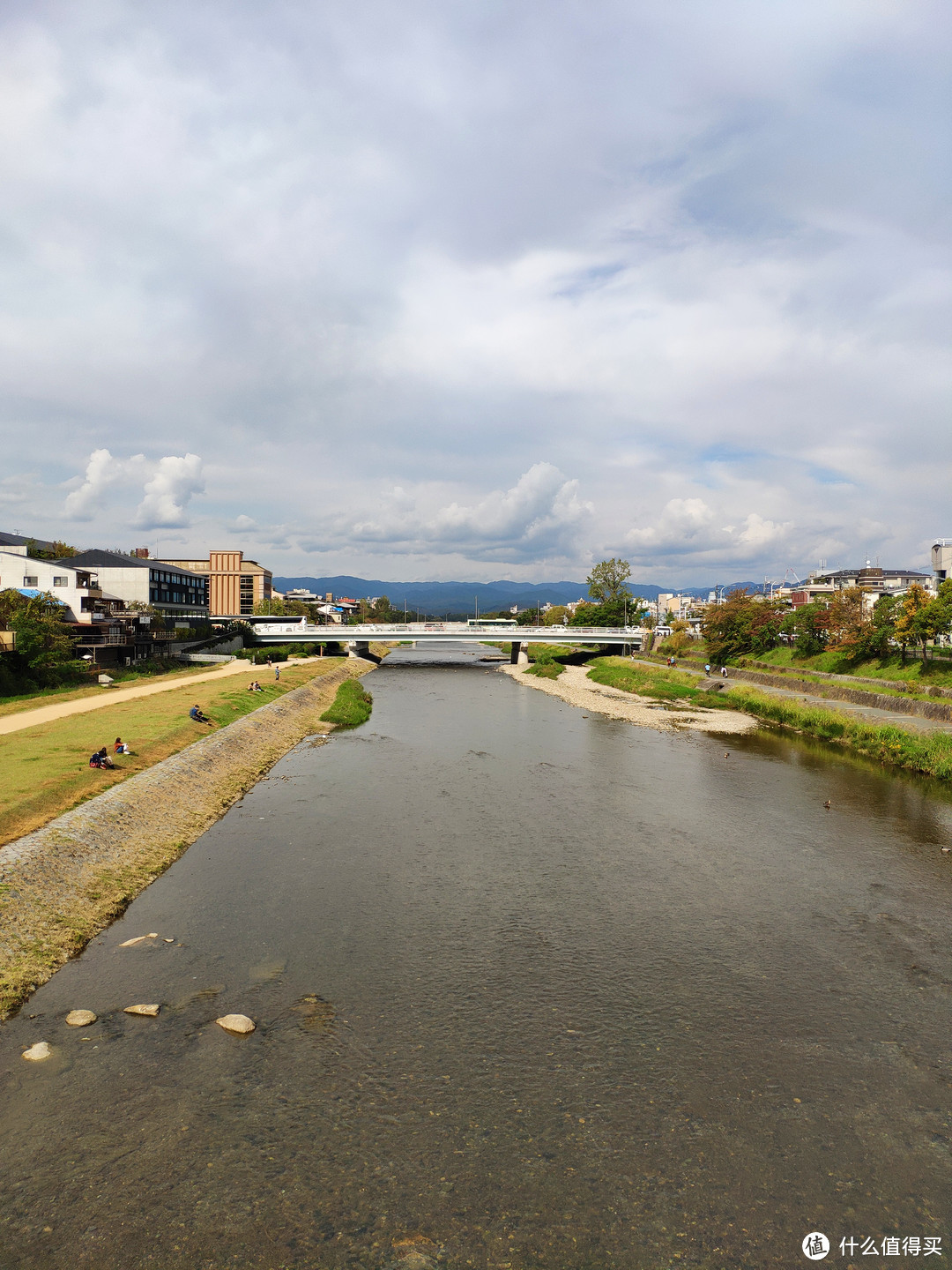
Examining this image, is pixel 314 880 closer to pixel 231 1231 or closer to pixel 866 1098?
pixel 231 1231

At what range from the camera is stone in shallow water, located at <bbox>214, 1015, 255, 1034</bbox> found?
12.3m

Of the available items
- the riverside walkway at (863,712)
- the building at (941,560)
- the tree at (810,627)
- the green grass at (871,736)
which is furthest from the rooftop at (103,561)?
the building at (941,560)

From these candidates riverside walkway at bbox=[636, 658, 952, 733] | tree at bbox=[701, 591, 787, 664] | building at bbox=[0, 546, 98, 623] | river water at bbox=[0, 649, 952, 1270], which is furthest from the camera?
tree at bbox=[701, 591, 787, 664]

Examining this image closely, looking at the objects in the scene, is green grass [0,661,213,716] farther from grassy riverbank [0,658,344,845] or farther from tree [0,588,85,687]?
grassy riverbank [0,658,344,845]

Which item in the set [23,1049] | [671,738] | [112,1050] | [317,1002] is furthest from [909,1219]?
[671,738]

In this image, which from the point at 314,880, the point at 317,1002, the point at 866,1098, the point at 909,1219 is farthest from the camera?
the point at 314,880

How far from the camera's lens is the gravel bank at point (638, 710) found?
158 feet

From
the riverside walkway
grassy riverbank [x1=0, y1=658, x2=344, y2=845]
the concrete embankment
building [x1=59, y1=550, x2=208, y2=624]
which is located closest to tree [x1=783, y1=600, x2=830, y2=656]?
the riverside walkway

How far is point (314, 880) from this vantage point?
64.6ft

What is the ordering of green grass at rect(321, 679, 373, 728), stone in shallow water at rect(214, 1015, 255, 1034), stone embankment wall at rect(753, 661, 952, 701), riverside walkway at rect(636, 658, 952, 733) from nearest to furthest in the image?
stone in shallow water at rect(214, 1015, 255, 1034), riverside walkway at rect(636, 658, 952, 733), stone embankment wall at rect(753, 661, 952, 701), green grass at rect(321, 679, 373, 728)

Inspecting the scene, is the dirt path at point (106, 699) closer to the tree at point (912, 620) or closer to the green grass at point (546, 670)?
the green grass at point (546, 670)

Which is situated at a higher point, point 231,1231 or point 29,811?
point 29,811

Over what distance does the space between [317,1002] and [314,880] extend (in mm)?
6423

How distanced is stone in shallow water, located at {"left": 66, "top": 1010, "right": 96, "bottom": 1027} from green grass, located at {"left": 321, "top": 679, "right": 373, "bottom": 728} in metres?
35.1
